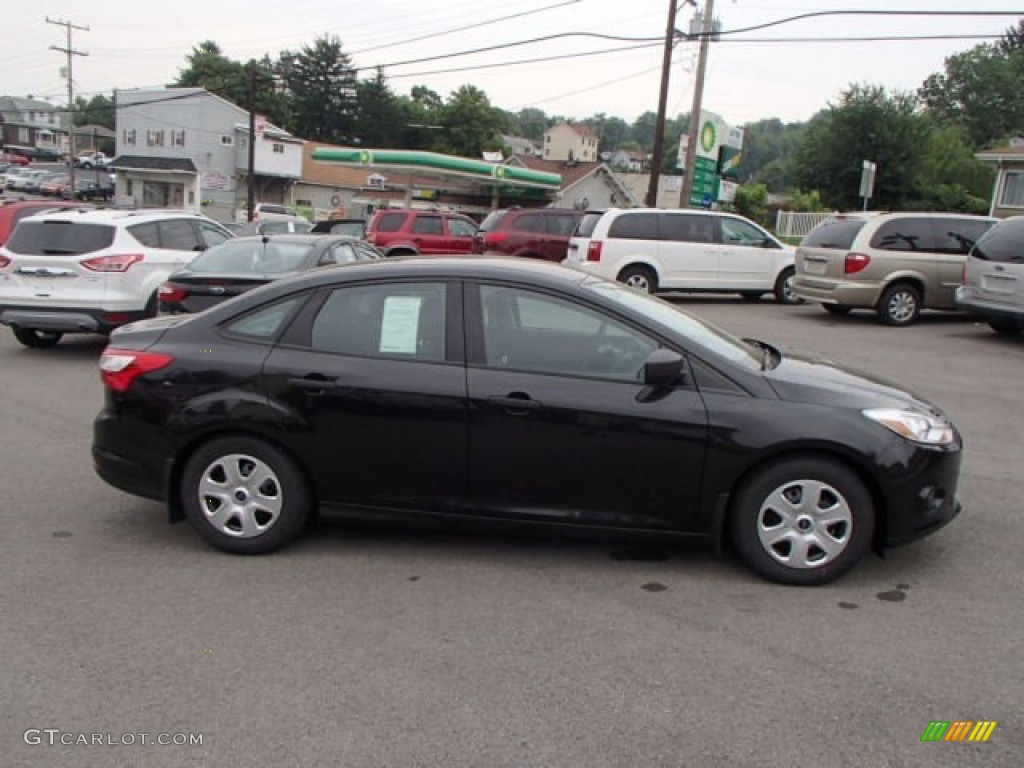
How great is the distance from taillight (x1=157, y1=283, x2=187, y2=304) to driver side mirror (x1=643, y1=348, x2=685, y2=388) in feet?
21.9

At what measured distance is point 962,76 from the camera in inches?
3270

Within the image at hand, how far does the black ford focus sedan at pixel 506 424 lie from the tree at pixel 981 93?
85.5m

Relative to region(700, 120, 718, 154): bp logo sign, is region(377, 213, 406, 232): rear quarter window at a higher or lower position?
lower

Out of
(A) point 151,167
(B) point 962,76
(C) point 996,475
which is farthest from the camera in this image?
(B) point 962,76

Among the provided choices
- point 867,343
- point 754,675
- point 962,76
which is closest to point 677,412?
point 754,675

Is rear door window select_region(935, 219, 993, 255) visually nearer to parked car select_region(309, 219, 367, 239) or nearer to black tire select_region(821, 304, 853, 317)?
black tire select_region(821, 304, 853, 317)

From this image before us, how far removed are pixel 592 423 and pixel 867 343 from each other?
9279 millimetres

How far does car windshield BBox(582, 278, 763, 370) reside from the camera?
14.7 ft

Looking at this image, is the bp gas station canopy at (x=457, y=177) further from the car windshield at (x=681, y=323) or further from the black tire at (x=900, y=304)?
the car windshield at (x=681, y=323)

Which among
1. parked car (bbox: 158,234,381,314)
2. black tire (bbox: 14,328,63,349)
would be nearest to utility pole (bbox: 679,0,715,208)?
parked car (bbox: 158,234,381,314)

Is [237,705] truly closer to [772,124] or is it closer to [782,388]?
[782,388]

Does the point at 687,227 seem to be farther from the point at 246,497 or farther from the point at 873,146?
the point at 873,146

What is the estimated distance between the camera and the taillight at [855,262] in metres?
13.5

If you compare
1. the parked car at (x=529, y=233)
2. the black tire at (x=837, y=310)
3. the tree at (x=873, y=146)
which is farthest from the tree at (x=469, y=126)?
the black tire at (x=837, y=310)
